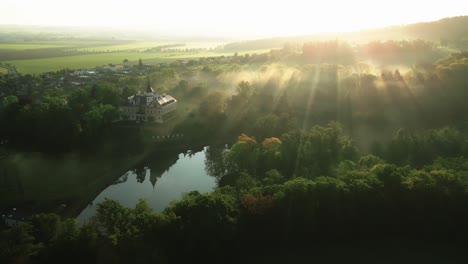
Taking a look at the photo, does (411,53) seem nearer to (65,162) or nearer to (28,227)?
(65,162)

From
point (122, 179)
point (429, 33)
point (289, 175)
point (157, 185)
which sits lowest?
point (157, 185)

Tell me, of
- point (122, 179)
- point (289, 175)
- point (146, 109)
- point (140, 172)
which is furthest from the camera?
point (146, 109)

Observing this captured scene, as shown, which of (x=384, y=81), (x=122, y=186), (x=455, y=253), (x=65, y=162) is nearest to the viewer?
(x=455, y=253)

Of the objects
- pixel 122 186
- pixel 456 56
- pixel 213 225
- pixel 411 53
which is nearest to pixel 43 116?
pixel 122 186

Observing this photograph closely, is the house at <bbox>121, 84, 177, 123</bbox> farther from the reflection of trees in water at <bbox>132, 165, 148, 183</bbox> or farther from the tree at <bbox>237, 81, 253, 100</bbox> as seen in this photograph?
the reflection of trees in water at <bbox>132, 165, 148, 183</bbox>

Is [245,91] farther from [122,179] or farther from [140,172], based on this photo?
[122,179]

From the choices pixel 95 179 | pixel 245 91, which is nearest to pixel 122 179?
pixel 95 179
